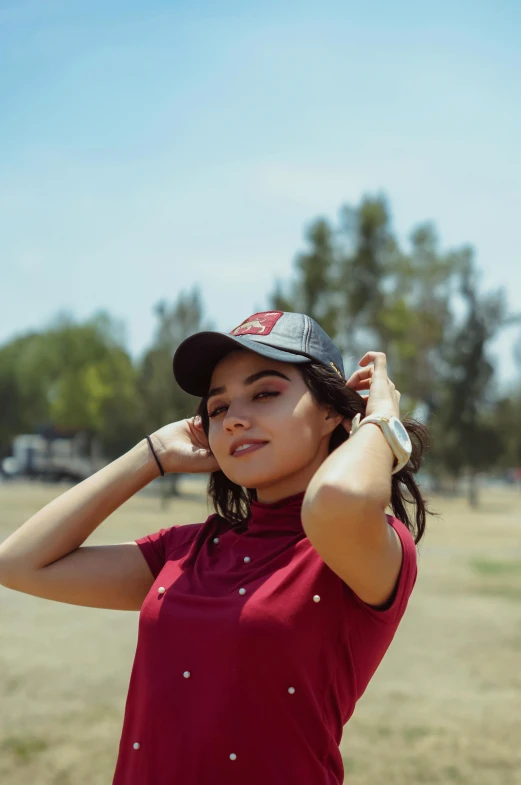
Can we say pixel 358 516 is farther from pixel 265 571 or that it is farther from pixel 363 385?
pixel 363 385

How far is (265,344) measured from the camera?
2.28 metres

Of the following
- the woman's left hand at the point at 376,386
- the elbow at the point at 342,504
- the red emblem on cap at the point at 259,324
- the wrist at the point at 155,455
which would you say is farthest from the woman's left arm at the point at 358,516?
the wrist at the point at 155,455

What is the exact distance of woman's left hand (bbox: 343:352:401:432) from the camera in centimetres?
219

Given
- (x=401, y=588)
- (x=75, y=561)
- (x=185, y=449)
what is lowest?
(x=75, y=561)

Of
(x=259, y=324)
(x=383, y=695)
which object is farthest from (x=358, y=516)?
(x=383, y=695)

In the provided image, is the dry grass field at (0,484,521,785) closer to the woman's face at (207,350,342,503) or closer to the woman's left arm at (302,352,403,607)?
the woman's face at (207,350,342,503)

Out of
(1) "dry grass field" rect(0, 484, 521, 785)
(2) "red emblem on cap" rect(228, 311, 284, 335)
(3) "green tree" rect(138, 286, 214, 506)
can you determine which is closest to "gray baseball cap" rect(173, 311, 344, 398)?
(2) "red emblem on cap" rect(228, 311, 284, 335)

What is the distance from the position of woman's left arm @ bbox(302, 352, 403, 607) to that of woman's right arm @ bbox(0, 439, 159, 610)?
0.80 meters

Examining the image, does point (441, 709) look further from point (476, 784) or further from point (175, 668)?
point (175, 668)

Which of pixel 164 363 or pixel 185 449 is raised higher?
pixel 185 449

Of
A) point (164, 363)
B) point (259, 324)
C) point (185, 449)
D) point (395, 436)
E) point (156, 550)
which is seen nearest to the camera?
point (395, 436)

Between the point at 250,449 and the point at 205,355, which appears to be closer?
the point at 250,449

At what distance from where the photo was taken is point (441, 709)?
730cm

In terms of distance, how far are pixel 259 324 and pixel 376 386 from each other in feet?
1.15
